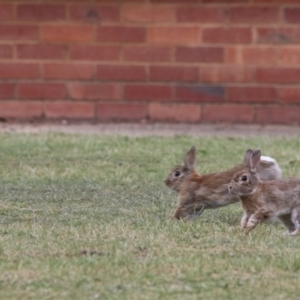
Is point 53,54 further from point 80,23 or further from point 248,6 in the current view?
point 248,6

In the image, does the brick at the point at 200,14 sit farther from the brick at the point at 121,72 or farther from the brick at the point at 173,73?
the brick at the point at 121,72

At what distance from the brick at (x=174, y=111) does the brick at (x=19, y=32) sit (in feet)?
5.58

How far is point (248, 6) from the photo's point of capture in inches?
575

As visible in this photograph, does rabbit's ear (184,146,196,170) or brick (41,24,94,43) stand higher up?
brick (41,24,94,43)

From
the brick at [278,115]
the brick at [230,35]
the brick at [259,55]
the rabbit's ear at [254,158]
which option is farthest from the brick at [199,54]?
the rabbit's ear at [254,158]

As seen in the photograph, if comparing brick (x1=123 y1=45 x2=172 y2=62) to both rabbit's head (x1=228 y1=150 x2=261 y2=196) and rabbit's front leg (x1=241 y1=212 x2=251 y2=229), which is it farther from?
rabbit's front leg (x1=241 y1=212 x2=251 y2=229)

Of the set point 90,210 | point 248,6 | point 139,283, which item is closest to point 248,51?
point 248,6

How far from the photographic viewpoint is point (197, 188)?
885 centimetres

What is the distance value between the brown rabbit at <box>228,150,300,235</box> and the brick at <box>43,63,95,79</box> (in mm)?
6484

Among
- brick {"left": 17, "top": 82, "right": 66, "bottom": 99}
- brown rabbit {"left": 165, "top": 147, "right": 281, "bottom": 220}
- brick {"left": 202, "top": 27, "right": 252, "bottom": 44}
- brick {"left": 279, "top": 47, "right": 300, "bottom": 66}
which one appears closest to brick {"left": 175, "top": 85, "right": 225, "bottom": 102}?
brick {"left": 202, "top": 27, "right": 252, "bottom": 44}

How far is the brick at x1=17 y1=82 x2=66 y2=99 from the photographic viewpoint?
581 inches

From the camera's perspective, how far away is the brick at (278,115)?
14781mm

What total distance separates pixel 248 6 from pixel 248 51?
1.80 ft

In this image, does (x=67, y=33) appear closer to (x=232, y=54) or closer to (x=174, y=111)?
(x=174, y=111)
